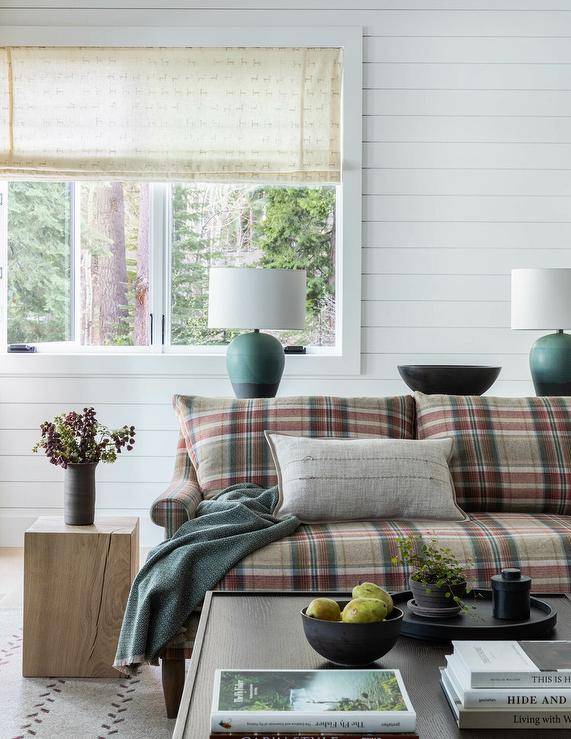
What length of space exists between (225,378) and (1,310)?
1.25 meters

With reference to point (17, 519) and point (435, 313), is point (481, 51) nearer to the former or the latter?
point (435, 313)

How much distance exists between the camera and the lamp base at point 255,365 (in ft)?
12.6

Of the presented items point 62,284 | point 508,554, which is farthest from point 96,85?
point 508,554

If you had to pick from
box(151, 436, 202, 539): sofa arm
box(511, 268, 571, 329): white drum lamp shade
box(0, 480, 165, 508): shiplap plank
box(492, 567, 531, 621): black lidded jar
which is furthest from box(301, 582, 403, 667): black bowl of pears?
box(0, 480, 165, 508): shiplap plank

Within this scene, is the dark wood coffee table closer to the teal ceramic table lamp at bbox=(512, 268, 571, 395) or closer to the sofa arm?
the sofa arm

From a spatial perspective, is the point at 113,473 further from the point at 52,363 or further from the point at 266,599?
the point at 266,599

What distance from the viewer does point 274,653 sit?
1.77 metres

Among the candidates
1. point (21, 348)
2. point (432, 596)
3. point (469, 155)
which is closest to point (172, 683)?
point (432, 596)

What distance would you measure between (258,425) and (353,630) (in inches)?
64.5

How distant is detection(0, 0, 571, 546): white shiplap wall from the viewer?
461 cm

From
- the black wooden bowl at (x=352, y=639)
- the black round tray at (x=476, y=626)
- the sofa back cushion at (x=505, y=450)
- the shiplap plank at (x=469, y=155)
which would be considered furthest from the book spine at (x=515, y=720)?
the shiplap plank at (x=469, y=155)

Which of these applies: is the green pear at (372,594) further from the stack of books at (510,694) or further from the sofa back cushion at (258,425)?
the sofa back cushion at (258,425)

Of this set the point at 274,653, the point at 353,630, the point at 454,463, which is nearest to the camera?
the point at 353,630

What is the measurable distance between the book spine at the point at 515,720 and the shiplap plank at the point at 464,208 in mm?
3464
